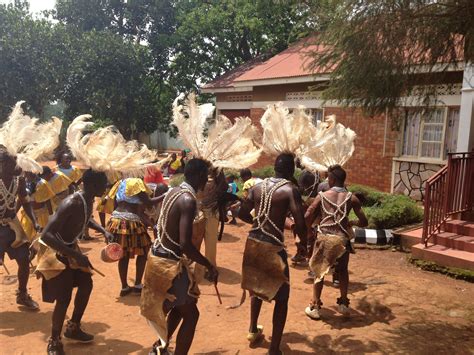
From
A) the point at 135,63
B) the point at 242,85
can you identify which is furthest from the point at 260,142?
the point at 135,63

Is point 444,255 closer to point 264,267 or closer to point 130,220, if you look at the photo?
point 264,267

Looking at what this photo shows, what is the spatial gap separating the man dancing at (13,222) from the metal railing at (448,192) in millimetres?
6219

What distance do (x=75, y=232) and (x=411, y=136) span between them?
9.36 meters

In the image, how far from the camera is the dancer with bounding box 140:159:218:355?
3301mm

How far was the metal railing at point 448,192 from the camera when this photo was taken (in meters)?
7.30

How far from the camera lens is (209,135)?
3629mm

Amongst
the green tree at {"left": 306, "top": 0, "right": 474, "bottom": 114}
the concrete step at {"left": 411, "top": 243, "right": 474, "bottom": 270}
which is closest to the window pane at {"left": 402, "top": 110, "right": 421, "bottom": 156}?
the concrete step at {"left": 411, "top": 243, "right": 474, "bottom": 270}

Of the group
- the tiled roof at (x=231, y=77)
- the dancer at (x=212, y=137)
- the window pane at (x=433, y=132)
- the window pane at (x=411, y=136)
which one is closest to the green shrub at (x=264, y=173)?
the tiled roof at (x=231, y=77)

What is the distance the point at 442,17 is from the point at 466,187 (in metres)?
4.15

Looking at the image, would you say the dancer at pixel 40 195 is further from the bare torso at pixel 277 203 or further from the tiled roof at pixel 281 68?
the tiled roof at pixel 281 68

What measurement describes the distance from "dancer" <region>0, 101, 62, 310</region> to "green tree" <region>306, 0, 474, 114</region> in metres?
3.44

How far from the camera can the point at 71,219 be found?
12.4ft

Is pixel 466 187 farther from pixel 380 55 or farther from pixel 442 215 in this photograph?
Result: pixel 380 55

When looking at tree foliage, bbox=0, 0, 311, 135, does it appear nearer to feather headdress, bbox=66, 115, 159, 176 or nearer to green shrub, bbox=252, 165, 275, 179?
green shrub, bbox=252, 165, 275, 179
